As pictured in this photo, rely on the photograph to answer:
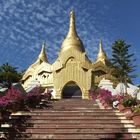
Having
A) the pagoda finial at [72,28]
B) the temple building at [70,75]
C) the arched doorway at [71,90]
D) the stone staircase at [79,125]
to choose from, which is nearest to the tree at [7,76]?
the temple building at [70,75]

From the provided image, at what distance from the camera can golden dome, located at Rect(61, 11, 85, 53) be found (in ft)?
145

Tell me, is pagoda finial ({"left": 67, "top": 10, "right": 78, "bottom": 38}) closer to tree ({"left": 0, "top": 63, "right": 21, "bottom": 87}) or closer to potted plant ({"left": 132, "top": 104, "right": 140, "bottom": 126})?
tree ({"left": 0, "top": 63, "right": 21, "bottom": 87})

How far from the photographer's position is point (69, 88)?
3447 centimetres

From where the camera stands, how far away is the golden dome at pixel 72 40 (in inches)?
1741

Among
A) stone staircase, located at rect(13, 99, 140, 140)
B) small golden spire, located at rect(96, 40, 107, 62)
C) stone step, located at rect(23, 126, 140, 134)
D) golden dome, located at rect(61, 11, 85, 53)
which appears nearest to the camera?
stone staircase, located at rect(13, 99, 140, 140)

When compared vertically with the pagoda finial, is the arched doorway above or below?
below

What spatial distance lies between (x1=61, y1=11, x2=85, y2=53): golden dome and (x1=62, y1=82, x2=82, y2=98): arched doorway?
1011cm

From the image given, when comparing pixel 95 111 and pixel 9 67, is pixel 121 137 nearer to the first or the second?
pixel 95 111

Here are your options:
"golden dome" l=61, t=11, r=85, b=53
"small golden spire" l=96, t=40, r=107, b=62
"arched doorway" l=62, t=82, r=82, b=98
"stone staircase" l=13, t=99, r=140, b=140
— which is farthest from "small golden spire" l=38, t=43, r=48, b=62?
"stone staircase" l=13, t=99, r=140, b=140

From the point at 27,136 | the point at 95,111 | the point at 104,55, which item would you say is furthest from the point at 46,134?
the point at 104,55

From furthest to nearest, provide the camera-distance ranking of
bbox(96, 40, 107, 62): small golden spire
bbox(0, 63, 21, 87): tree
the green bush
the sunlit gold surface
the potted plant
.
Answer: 1. bbox(96, 40, 107, 62): small golden spire
2. the sunlit gold surface
3. bbox(0, 63, 21, 87): tree
4. the green bush
5. the potted plant

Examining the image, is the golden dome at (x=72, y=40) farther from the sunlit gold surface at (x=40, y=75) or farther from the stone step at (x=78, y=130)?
the stone step at (x=78, y=130)

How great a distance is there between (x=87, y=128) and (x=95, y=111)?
2.44 m

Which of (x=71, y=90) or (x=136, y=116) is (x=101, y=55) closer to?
(x=71, y=90)
